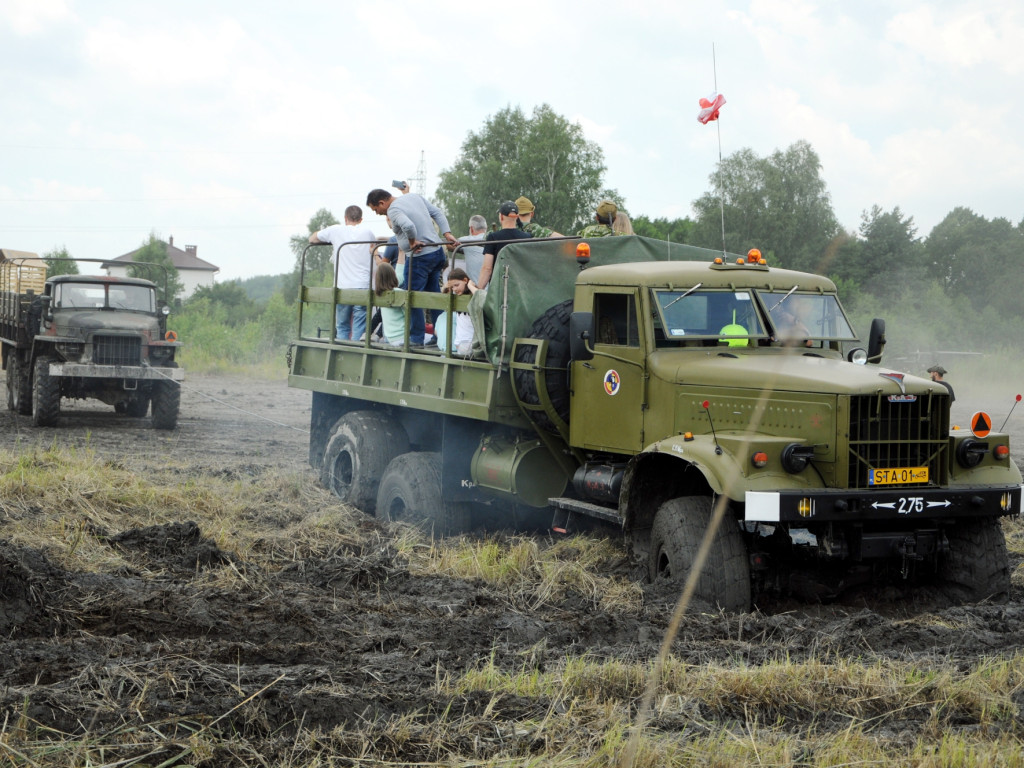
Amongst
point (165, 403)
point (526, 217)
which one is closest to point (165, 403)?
point (165, 403)

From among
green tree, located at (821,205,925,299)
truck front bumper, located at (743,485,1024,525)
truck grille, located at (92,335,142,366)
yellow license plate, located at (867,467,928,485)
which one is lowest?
truck front bumper, located at (743,485,1024,525)

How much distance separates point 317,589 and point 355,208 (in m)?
5.38

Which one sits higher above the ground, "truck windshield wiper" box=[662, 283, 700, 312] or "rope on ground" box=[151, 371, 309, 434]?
"truck windshield wiper" box=[662, 283, 700, 312]

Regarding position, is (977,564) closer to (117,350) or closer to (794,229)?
(117,350)

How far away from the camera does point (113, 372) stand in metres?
16.2

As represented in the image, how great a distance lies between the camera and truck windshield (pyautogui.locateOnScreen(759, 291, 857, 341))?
7.60m

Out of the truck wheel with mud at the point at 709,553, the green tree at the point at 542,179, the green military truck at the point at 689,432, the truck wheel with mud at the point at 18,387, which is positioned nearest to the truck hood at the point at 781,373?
the green military truck at the point at 689,432

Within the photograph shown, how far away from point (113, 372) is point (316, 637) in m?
11.5

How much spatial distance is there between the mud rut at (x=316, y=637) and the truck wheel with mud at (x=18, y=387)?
9.85 metres

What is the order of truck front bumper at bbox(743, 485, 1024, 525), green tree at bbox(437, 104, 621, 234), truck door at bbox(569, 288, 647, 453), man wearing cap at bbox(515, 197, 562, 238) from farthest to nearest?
green tree at bbox(437, 104, 621, 234), man wearing cap at bbox(515, 197, 562, 238), truck door at bbox(569, 288, 647, 453), truck front bumper at bbox(743, 485, 1024, 525)

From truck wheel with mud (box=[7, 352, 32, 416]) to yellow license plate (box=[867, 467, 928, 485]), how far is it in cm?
1418

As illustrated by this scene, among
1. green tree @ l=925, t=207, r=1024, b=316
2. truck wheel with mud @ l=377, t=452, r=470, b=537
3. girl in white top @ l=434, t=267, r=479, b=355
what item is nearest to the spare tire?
girl in white top @ l=434, t=267, r=479, b=355

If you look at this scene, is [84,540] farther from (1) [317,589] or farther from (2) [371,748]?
(2) [371,748]

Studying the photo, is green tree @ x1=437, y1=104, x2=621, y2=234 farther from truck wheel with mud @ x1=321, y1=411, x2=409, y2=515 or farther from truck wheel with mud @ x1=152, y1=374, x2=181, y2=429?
truck wheel with mud @ x1=321, y1=411, x2=409, y2=515
